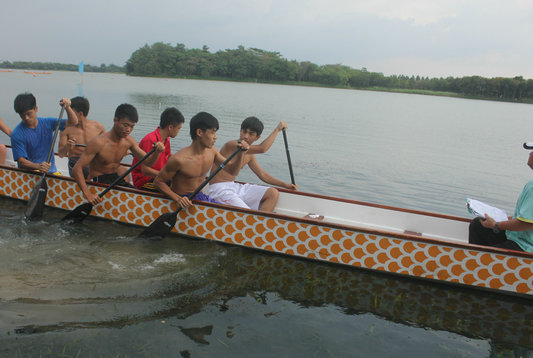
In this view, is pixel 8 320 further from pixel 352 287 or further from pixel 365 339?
pixel 352 287

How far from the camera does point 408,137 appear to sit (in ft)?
75.4

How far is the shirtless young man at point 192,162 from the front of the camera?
602 cm

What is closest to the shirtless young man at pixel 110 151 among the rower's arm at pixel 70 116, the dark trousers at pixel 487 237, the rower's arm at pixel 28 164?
the rower's arm at pixel 28 164

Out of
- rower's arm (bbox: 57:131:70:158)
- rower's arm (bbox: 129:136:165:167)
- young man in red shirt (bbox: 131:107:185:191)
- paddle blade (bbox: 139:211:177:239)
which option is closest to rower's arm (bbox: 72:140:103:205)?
rower's arm (bbox: 129:136:165:167)

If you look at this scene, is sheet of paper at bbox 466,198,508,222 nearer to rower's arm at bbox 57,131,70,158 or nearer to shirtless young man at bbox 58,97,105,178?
shirtless young man at bbox 58,97,105,178

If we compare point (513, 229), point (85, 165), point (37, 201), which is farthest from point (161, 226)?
point (513, 229)

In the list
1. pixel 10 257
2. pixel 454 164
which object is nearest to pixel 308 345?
pixel 10 257

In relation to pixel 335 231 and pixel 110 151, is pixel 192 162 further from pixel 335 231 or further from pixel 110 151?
pixel 335 231

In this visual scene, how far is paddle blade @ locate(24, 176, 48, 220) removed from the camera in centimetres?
693

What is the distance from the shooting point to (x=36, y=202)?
696cm

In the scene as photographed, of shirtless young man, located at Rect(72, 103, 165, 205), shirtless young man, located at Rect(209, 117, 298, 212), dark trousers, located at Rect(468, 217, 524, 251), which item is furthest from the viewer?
shirtless young man, located at Rect(209, 117, 298, 212)

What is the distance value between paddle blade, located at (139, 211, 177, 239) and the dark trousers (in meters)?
4.12

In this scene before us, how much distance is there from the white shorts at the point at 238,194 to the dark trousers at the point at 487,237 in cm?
311

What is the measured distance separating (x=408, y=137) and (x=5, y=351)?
859 inches
